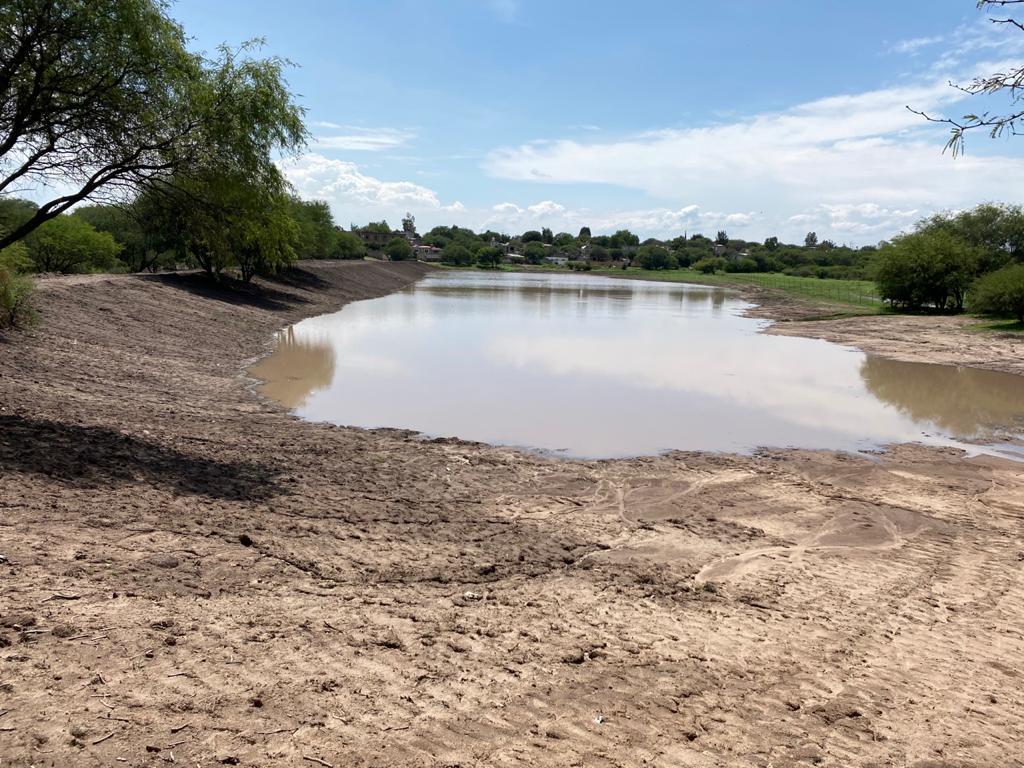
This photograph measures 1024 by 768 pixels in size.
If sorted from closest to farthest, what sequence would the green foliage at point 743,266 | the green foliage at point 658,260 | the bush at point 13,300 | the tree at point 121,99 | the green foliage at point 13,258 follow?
the tree at point 121,99
the bush at point 13,300
the green foliage at point 13,258
the green foliage at point 743,266
the green foliage at point 658,260

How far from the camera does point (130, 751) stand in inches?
133

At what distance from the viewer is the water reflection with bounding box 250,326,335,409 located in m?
17.6

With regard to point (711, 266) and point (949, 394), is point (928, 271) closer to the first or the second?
point (949, 394)

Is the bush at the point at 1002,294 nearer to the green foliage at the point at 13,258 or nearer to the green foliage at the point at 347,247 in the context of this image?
the green foliage at the point at 13,258

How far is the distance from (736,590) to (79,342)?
1691 cm

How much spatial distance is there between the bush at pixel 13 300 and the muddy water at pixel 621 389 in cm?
566

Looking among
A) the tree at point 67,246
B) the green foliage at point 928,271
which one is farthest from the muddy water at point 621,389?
the green foliage at point 928,271

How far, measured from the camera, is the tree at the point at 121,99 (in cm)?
853

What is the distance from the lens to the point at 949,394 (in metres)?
22.1

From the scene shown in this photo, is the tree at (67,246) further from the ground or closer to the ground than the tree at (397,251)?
closer to the ground

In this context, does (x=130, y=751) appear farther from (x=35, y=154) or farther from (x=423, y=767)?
(x=35, y=154)

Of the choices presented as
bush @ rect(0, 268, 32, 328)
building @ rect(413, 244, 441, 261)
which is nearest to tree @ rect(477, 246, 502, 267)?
building @ rect(413, 244, 441, 261)

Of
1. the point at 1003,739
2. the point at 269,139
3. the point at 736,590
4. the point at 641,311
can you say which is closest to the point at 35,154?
the point at 269,139

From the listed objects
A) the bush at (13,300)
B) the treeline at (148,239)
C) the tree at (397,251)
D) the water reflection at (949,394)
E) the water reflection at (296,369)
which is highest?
the tree at (397,251)
